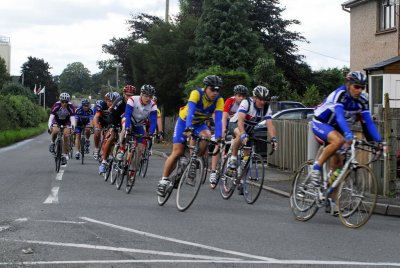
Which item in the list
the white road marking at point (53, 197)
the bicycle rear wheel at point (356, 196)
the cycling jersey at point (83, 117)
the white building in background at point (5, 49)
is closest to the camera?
the bicycle rear wheel at point (356, 196)

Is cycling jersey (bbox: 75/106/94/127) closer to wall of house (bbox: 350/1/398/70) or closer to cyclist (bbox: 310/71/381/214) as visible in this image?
wall of house (bbox: 350/1/398/70)

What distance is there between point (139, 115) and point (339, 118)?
503cm

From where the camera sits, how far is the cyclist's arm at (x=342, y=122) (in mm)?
7965

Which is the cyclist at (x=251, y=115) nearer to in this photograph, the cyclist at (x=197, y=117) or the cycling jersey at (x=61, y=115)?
the cyclist at (x=197, y=117)

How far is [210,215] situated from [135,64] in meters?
29.8

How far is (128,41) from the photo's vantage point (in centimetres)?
5050

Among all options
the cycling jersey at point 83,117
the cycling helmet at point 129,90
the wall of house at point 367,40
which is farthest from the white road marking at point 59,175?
the wall of house at point 367,40

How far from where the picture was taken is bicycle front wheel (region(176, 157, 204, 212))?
30.8 ft

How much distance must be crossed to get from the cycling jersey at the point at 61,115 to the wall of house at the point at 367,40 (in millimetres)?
14120

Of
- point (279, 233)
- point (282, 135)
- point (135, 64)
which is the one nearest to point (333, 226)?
point (279, 233)

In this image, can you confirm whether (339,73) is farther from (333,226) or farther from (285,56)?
(333,226)

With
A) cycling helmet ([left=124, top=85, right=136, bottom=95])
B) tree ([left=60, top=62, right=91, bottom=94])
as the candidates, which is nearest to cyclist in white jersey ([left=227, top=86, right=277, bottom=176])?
cycling helmet ([left=124, top=85, right=136, bottom=95])

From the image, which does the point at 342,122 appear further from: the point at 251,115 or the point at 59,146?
the point at 59,146

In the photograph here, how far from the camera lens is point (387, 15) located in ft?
86.8
